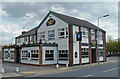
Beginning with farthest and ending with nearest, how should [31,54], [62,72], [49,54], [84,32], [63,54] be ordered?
[84,32] < [31,54] < [63,54] < [49,54] < [62,72]

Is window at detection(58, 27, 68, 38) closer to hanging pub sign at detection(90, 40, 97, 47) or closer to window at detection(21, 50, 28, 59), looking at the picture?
hanging pub sign at detection(90, 40, 97, 47)

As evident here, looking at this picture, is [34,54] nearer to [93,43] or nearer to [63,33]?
[63,33]

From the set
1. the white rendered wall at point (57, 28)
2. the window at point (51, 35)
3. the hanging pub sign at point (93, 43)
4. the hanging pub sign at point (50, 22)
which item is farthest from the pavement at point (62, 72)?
the hanging pub sign at point (50, 22)

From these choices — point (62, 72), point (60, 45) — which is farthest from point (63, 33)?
point (62, 72)

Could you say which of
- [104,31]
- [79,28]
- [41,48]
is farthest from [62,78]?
[104,31]

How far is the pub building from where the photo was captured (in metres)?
21.9

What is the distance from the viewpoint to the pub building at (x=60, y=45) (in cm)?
2192

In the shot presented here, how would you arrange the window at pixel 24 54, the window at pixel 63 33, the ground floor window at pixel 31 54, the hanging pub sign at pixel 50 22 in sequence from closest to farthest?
the ground floor window at pixel 31 54 < the window at pixel 63 33 < the window at pixel 24 54 < the hanging pub sign at pixel 50 22

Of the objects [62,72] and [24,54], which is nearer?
[62,72]

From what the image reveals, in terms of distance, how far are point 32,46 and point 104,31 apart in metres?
16.5

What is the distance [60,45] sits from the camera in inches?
922

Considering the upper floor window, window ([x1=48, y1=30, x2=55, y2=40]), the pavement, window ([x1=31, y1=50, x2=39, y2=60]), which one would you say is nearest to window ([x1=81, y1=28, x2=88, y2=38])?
the upper floor window

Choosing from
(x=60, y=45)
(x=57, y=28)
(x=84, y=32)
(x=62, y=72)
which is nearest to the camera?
(x=62, y=72)

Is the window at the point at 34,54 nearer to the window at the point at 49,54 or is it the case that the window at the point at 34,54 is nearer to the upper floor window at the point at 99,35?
the window at the point at 49,54
